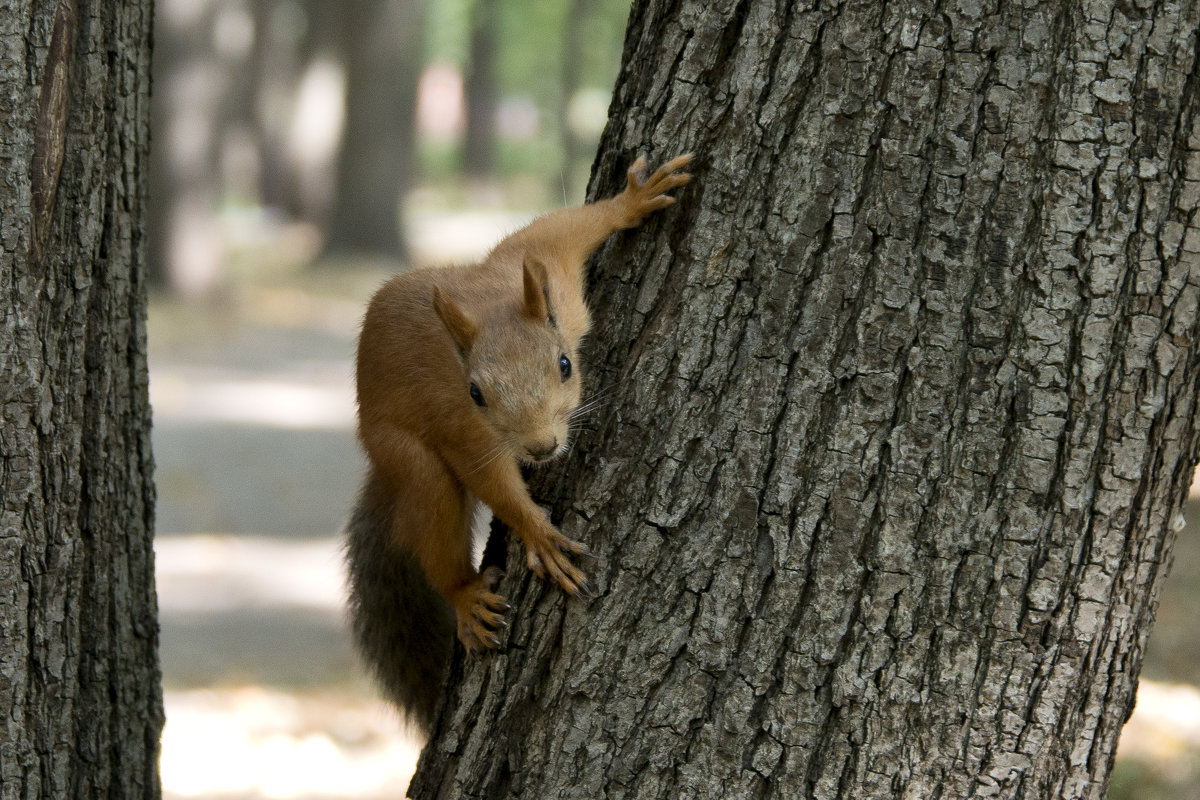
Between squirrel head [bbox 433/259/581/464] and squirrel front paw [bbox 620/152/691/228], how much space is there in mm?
224

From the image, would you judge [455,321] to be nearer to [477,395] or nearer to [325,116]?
[477,395]

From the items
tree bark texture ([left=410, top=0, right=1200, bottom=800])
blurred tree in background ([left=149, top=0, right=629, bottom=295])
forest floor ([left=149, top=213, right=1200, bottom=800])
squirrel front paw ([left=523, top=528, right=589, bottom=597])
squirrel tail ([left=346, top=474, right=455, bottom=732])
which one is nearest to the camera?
tree bark texture ([left=410, top=0, right=1200, bottom=800])

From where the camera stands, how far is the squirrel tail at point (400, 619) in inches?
102

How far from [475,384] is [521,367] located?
0.30 ft

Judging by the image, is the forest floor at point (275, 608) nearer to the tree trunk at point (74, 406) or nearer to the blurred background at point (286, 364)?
the blurred background at point (286, 364)

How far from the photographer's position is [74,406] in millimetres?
2127

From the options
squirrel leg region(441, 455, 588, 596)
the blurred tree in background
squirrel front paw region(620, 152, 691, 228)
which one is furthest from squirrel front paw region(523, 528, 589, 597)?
the blurred tree in background

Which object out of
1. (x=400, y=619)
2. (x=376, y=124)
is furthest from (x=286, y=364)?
(x=400, y=619)

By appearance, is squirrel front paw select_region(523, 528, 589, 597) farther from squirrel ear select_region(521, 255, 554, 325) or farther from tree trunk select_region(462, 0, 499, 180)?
tree trunk select_region(462, 0, 499, 180)

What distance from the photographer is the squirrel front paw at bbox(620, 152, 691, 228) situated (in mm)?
1930

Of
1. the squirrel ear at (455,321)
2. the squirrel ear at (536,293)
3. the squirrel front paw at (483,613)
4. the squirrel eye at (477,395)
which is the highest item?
the squirrel ear at (536,293)

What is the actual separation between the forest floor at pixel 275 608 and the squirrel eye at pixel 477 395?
0.89 metres

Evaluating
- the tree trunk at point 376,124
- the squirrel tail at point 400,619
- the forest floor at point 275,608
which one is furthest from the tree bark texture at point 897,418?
the tree trunk at point 376,124

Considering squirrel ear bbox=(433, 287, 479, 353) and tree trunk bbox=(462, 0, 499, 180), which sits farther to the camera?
tree trunk bbox=(462, 0, 499, 180)
